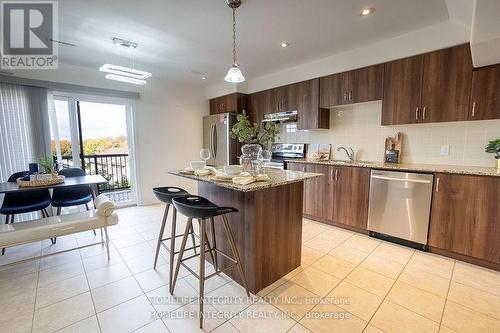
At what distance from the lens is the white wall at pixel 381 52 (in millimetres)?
2438

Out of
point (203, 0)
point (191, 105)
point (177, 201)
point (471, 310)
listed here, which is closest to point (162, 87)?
point (191, 105)

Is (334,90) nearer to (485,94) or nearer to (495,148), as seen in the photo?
(485,94)

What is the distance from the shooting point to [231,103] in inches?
187

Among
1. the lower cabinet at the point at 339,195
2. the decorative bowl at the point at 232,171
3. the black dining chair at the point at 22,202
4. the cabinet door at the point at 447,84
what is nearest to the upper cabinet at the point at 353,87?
the cabinet door at the point at 447,84

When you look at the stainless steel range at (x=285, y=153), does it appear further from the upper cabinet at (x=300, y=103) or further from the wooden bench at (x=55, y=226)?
the wooden bench at (x=55, y=226)

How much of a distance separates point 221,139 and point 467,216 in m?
4.02

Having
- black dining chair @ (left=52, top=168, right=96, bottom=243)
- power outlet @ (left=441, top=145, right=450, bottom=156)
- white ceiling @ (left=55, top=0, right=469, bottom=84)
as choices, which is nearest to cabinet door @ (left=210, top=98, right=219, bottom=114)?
white ceiling @ (left=55, top=0, right=469, bottom=84)

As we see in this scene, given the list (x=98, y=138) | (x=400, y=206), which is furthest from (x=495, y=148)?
(x=98, y=138)

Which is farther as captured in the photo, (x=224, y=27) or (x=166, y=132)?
(x=166, y=132)

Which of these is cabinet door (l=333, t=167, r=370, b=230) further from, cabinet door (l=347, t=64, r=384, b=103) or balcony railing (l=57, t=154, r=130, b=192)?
balcony railing (l=57, t=154, r=130, b=192)

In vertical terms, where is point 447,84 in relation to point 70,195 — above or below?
above

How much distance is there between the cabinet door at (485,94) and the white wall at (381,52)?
1.34ft

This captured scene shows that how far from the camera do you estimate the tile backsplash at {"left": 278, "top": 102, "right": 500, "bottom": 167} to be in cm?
257

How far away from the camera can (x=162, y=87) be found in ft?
15.5
